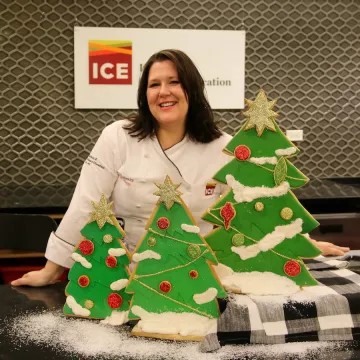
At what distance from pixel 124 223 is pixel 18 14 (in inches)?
65.2

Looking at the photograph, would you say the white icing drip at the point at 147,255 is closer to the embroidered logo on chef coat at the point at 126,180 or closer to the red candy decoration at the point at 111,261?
the red candy decoration at the point at 111,261

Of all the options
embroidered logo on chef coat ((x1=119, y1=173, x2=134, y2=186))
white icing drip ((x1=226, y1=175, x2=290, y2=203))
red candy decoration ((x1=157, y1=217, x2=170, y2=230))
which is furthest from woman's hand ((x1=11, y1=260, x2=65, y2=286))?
white icing drip ((x1=226, y1=175, x2=290, y2=203))

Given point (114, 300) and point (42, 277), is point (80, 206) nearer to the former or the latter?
point (42, 277)

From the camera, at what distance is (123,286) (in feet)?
3.49

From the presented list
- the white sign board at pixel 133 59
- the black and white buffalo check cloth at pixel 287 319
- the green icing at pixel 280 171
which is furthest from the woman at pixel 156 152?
the white sign board at pixel 133 59

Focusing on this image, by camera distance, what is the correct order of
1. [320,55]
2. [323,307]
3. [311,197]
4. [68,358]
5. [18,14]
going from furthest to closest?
[320,55], [18,14], [311,197], [323,307], [68,358]

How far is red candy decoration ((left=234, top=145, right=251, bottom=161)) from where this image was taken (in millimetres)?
1091

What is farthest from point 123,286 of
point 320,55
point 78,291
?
point 320,55

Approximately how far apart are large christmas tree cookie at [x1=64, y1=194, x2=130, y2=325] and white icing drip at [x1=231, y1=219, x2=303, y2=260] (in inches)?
10.3

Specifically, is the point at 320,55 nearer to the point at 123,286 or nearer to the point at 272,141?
the point at 272,141

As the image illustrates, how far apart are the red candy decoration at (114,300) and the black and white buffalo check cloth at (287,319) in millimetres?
232

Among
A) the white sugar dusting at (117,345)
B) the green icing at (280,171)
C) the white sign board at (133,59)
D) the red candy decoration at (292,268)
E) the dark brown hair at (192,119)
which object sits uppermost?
the white sign board at (133,59)

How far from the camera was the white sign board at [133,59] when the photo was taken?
2.65m

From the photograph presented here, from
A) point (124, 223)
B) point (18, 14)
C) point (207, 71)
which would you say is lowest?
point (124, 223)
